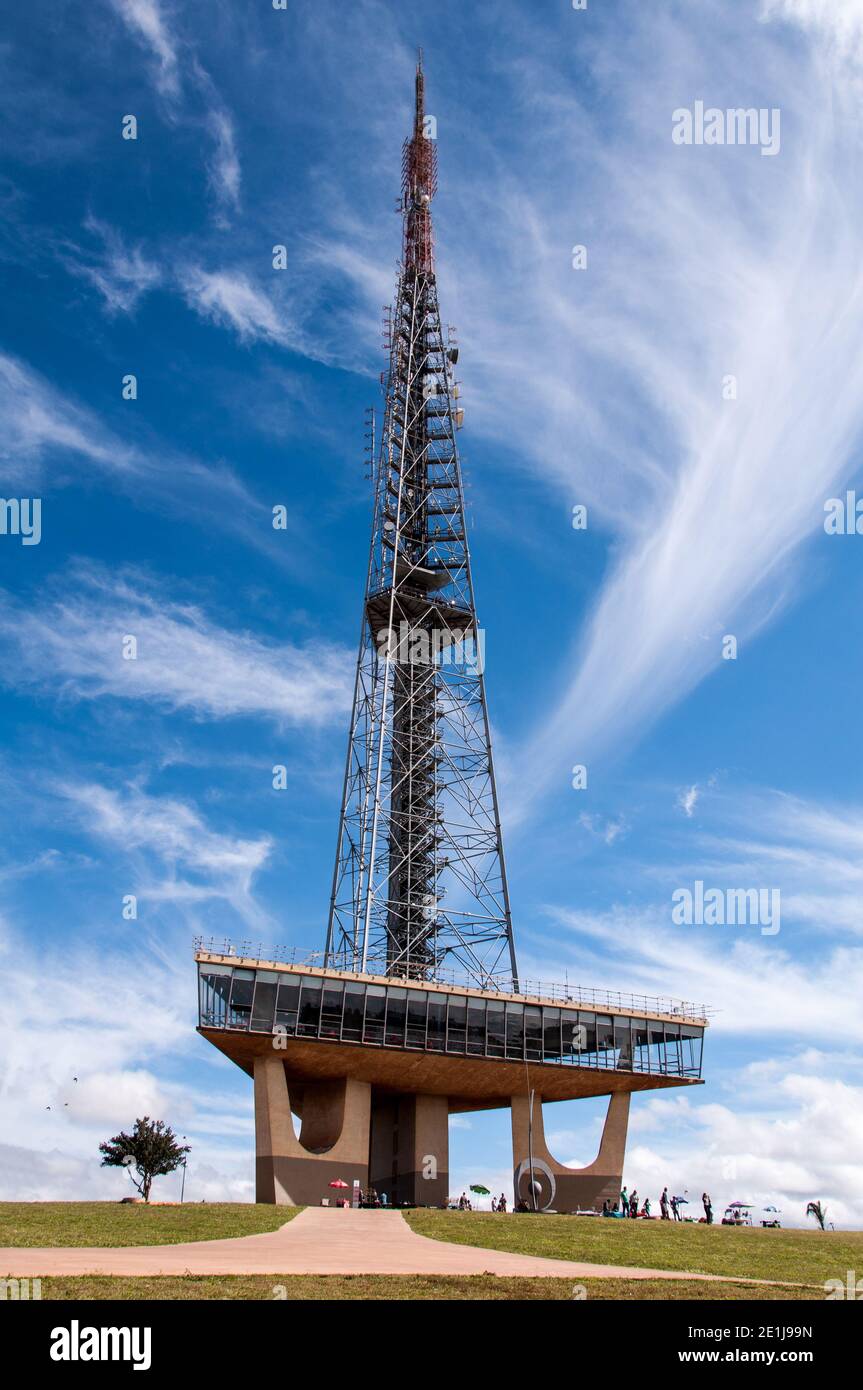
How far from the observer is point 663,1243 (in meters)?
40.3

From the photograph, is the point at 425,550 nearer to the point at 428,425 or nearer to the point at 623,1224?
the point at 428,425

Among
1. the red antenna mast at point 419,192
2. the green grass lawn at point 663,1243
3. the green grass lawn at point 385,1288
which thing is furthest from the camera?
the red antenna mast at point 419,192

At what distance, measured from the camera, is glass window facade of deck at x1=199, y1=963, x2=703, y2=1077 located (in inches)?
2485

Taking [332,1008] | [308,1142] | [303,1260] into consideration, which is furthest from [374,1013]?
[303,1260]

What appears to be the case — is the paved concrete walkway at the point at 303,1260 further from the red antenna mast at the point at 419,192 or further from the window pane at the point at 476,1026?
the red antenna mast at the point at 419,192

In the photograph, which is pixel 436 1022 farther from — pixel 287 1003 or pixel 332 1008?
pixel 287 1003

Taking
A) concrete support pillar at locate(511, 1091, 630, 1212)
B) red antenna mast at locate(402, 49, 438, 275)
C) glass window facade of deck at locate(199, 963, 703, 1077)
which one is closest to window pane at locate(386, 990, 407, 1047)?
glass window facade of deck at locate(199, 963, 703, 1077)

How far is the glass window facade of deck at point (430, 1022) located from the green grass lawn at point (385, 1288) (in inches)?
1671

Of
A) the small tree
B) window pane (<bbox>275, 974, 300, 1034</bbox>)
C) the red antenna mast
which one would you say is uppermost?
the red antenna mast

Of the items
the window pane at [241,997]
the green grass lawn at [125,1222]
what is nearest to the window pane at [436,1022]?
the window pane at [241,997]

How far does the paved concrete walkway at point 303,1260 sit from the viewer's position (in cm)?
2153

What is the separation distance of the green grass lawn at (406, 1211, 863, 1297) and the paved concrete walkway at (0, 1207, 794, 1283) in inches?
81.8

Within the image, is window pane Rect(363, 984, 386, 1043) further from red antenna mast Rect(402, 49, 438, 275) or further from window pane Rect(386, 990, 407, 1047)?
red antenna mast Rect(402, 49, 438, 275)
